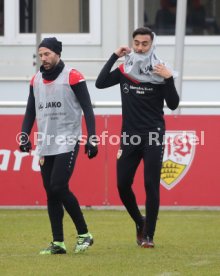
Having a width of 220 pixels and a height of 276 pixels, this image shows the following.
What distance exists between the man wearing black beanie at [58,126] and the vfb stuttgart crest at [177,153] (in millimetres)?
4545

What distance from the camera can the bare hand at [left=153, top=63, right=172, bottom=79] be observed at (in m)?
9.72

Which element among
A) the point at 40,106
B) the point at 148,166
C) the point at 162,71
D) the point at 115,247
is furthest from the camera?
the point at 115,247

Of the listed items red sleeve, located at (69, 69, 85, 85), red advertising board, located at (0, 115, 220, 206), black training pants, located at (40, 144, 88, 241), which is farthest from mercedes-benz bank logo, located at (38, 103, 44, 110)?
red advertising board, located at (0, 115, 220, 206)

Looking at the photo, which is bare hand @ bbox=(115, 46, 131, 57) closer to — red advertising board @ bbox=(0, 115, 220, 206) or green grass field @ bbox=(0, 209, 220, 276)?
green grass field @ bbox=(0, 209, 220, 276)

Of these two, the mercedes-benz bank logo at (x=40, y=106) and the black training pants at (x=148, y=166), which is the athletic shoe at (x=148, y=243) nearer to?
the black training pants at (x=148, y=166)

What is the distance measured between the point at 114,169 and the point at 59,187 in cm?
483

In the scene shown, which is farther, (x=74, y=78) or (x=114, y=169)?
(x=114, y=169)

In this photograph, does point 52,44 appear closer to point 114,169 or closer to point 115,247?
point 115,247

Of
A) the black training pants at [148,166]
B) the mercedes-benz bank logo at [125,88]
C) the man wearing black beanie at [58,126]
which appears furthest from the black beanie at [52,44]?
the black training pants at [148,166]

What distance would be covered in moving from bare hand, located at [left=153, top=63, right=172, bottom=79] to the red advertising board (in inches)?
168

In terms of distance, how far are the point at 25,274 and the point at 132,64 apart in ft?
8.13

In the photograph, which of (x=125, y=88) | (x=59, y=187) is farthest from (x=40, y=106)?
(x=125, y=88)

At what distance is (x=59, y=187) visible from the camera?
9.34 metres

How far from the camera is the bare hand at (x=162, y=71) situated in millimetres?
9719
